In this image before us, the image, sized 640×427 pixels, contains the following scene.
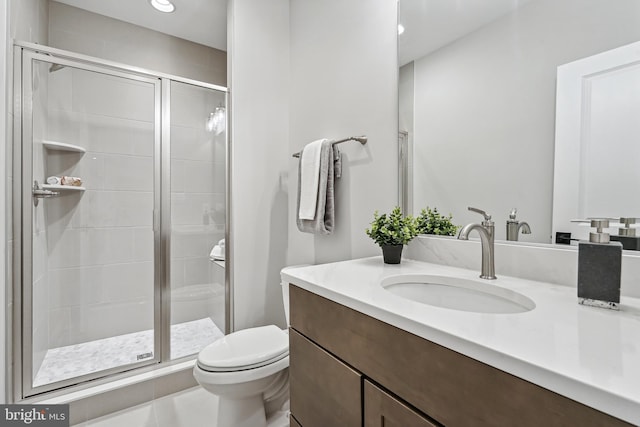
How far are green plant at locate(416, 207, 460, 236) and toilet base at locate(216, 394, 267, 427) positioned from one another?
1092 millimetres

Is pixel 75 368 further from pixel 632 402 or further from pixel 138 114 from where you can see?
pixel 632 402

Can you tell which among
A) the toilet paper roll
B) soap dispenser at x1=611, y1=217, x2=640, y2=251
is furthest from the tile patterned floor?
soap dispenser at x1=611, y1=217, x2=640, y2=251

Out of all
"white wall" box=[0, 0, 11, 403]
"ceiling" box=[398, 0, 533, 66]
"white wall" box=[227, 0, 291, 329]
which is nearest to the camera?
"ceiling" box=[398, 0, 533, 66]

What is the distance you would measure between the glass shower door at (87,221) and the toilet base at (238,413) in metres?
0.72

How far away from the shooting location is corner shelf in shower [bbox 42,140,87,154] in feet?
5.41

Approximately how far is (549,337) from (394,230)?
70 cm

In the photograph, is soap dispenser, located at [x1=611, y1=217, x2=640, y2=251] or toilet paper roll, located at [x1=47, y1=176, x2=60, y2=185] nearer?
soap dispenser, located at [x1=611, y1=217, x2=640, y2=251]

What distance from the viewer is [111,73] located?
67.3 inches

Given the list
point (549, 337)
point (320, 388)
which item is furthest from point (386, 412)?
point (549, 337)

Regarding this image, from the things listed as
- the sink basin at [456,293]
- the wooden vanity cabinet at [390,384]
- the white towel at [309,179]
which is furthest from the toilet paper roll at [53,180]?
the sink basin at [456,293]

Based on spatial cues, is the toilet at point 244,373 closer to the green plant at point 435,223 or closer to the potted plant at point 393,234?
the potted plant at point 393,234

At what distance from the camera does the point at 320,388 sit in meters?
0.84

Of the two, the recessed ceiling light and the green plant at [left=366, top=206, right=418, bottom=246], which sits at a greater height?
the recessed ceiling light

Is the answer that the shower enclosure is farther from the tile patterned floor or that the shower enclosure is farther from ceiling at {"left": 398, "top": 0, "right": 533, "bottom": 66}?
ceiling at {"left": 398, "top": 0, "right": 533, "bottom": 66}
